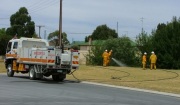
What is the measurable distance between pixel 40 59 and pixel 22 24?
66.5 meters

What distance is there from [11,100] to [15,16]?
265 feet

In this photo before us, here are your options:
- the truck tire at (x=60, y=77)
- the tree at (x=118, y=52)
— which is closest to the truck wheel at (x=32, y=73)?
the truck tire at (x=60, y=77)

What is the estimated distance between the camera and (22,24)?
9244 centimetres

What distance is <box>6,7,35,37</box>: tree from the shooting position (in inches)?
3617

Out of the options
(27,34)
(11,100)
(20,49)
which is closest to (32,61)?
(20,49)

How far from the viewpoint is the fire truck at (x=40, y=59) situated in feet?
87.3

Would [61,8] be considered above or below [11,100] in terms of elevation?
above

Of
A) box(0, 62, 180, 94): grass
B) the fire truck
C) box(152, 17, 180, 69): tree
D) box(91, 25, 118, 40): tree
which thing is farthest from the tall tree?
box(91, 25, 118, 40): tree

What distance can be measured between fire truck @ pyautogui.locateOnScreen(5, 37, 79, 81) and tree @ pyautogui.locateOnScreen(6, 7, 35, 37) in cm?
5972

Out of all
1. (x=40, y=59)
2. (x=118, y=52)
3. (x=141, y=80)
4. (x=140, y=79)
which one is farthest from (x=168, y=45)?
(x=40, y=59)

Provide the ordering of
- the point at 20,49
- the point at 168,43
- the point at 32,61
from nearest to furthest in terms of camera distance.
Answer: the point at 32,61
the point at 20,49
the point at 168,43

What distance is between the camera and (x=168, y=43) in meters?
59.2

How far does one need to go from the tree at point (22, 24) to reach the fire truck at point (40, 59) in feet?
196

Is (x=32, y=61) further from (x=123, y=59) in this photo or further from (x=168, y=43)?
(x=123, y=59)
